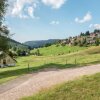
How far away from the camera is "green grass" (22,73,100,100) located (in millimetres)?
21609

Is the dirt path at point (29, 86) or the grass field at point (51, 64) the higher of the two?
the grass field at point (51, 64)

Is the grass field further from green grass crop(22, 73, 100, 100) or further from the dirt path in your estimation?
green grass crop(22, 73, 100, 100)

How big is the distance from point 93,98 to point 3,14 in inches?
1043

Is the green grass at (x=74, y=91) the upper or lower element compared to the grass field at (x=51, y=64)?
lower

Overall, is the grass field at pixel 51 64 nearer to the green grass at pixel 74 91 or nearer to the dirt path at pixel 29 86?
the dirt path at pixel 29 86

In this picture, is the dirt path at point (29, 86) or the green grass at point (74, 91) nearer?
the green grass at point (74, 91)

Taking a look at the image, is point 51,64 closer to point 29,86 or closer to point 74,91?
point 29,86

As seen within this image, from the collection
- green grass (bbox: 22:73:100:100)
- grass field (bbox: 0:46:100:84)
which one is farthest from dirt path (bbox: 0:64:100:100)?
grass field (bbox: 0:46:100:84)

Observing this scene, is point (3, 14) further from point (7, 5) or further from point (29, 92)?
point (29, 92)

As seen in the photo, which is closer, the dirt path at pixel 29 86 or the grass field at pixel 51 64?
the dirt path at pixel 29 86

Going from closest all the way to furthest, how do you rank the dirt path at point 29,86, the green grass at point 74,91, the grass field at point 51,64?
the green grass at point 74,91, the dirt path at point 29,86, the grass field at point 51,64

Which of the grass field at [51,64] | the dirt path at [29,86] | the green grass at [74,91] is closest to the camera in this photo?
the green grass at [74,91]

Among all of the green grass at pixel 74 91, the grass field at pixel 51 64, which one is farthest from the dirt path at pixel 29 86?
the grass field at pixel 51 64

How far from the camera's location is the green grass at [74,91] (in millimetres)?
21609
